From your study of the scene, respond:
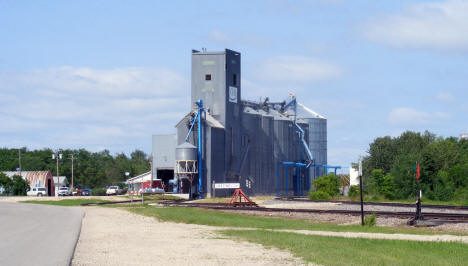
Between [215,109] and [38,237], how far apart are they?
6037cm

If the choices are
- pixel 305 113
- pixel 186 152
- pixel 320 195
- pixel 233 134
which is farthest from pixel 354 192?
pixel 305 113

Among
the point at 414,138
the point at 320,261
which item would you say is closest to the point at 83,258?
the point at 320,261

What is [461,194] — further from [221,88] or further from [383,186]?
[221,88]

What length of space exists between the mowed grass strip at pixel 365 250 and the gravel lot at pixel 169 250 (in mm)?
771

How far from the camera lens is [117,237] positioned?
2344cm

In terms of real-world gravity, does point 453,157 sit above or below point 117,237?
above

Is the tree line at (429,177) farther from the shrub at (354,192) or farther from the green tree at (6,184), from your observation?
the green tree at (6,184)

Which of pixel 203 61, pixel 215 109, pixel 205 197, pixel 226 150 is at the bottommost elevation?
pixel 205 197

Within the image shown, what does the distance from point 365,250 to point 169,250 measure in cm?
576

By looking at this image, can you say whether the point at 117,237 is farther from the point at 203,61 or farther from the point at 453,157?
the point at 203,61

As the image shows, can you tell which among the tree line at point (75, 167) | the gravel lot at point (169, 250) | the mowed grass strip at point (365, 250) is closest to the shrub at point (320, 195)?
the gravel lot at point (169, 250)

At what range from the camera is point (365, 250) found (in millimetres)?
19078

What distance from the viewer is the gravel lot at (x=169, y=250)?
54.0 ft

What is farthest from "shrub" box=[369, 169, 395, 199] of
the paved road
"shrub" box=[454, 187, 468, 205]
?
the paved road
